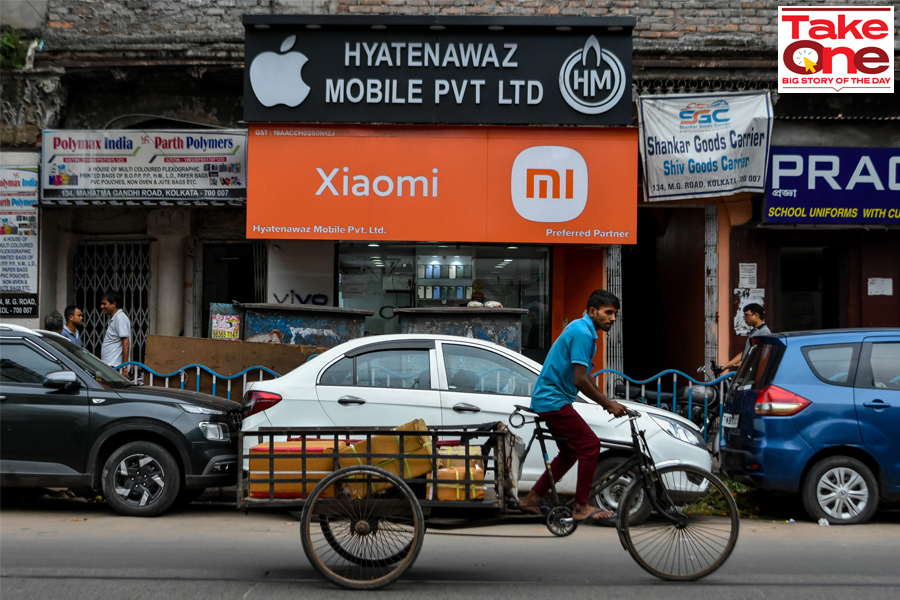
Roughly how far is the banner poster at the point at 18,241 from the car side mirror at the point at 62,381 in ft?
18.7

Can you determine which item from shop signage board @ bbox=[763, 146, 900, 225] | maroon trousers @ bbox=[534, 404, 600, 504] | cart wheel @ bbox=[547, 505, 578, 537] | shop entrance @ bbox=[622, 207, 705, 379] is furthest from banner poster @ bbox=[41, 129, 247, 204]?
cart wheel @ bbox=[547, 505, 578, 537]

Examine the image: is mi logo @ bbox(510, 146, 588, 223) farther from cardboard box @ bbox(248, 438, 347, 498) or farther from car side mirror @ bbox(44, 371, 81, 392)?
cardboard box @ bbox(248, 438, 347, 498)

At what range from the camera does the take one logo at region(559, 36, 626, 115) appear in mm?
11211

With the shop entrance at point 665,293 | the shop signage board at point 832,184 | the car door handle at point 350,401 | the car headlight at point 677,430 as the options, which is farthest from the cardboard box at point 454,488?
the shop entrance at point 665,293

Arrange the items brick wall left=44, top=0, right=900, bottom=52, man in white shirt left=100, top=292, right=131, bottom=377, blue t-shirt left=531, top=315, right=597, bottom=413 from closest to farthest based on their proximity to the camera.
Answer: blue t-shirt left=531, top=315, right=597, bottom=413 → man in white shirt left=100, top=292, right=131, bottom=377 → brick wall left=44, top=0, right=900, bottom=52

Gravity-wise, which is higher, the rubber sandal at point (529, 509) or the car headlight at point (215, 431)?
the car headlight at point (215, 431)

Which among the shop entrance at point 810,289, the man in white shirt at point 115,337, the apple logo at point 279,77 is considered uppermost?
the apple logo at point 279,77

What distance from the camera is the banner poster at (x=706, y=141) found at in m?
11.5

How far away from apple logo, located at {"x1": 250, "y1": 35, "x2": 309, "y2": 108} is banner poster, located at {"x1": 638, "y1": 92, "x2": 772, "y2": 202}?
195 inches

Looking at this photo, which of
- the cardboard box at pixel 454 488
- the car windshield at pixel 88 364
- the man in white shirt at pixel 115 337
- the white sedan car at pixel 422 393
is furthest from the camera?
the man in white shirt at pixel 115 337

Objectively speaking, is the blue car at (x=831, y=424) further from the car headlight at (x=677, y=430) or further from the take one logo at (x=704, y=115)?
the take one logo at (x=704, y=115)

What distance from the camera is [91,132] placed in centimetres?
1179

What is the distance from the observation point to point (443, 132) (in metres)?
11.3

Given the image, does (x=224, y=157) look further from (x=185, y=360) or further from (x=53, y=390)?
(x=53, y=390)
